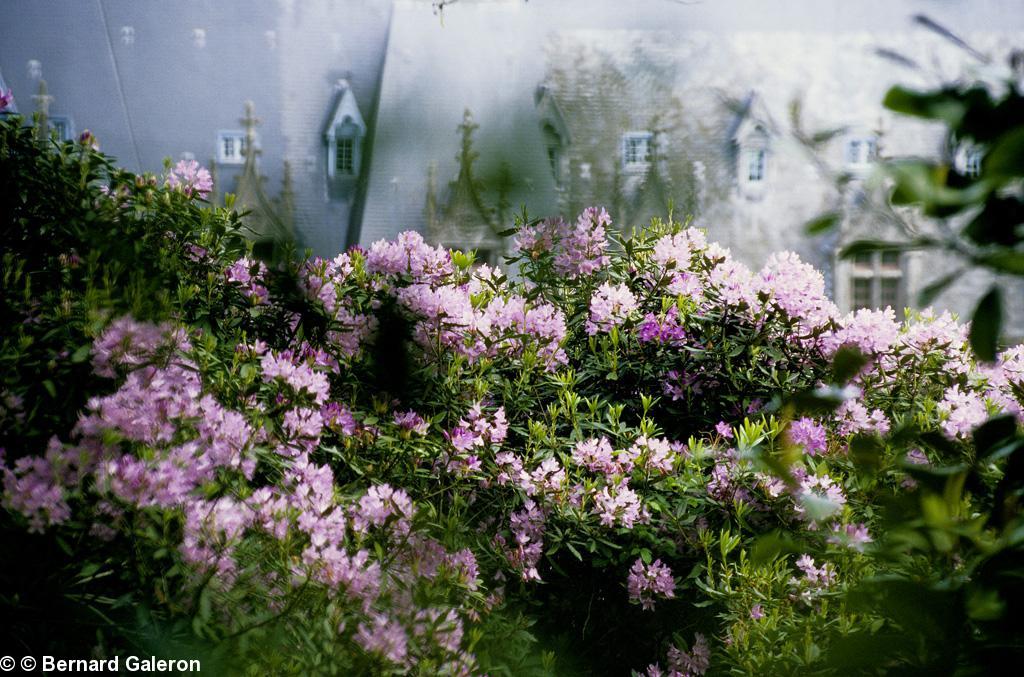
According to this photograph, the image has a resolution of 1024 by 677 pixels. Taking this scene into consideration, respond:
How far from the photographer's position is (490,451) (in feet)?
7.10

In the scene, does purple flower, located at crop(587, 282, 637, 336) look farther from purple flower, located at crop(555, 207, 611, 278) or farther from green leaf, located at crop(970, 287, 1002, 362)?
green leaf, located at crop(970, 287, 1002, 362)

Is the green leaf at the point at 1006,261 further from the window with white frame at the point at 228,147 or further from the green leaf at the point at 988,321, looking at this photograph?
the window with white frame at the point at 228,147

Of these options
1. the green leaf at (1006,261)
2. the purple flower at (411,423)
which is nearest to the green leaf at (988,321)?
the green leaf at (1006,261)

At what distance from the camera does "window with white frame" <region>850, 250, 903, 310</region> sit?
1919cm

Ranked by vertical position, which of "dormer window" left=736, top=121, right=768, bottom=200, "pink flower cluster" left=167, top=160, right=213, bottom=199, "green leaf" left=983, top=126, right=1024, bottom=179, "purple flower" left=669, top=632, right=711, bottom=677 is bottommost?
"purple flower" left=669, top=632, right=711, bottom=677

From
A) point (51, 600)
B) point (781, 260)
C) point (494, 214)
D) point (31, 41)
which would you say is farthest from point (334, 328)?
point (31, 41)

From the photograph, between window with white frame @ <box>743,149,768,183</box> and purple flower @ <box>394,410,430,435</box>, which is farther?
window with white frame @ <box>743,149,768,183</box>

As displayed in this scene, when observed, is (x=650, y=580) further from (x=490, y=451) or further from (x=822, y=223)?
(x=822, y=223)

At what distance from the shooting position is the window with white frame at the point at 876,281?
63.0ft

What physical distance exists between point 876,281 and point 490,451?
64.3ft

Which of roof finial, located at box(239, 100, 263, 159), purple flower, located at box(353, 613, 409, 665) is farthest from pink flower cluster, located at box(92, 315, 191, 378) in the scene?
purple flower, located at box(353, 613, 409, 665)

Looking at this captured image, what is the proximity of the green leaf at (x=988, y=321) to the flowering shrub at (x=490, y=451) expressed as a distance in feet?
2.70

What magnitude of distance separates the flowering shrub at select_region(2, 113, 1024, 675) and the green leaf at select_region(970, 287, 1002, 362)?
2.70 feet

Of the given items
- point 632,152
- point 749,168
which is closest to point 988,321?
point 632,152
